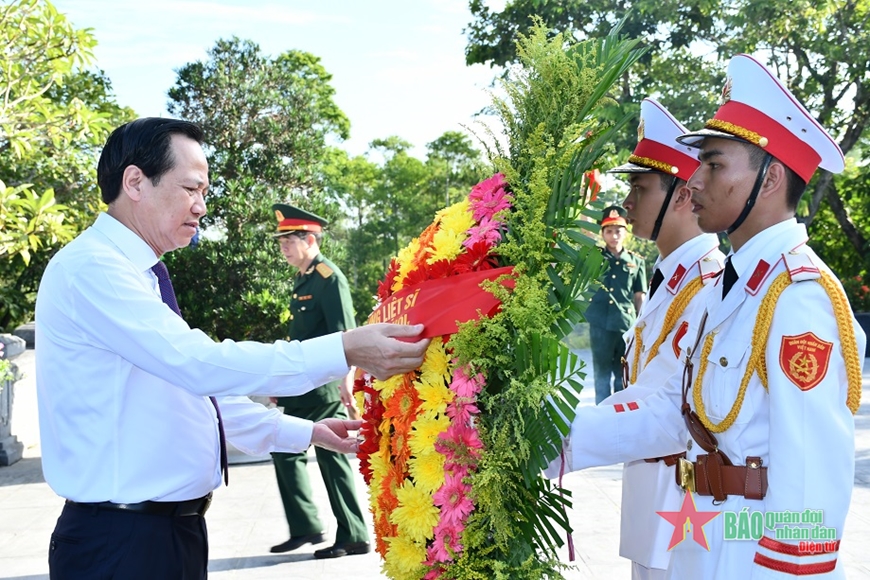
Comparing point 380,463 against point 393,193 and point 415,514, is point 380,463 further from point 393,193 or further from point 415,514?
point 393,193

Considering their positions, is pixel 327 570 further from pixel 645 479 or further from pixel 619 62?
pixel 619 62

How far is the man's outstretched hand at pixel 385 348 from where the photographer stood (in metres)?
2.23

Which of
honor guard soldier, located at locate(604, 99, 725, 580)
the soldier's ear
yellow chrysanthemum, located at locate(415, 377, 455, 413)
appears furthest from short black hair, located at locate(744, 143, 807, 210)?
yellow chrysanthemum, located at locate(415, 377, 455, 413)

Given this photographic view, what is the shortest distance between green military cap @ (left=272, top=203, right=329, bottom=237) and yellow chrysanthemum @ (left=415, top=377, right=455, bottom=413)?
379 centimetres

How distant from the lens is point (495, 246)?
2.14m

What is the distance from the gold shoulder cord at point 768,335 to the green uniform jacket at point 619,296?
677cm

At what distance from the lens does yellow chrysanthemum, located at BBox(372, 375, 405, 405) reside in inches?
92.2

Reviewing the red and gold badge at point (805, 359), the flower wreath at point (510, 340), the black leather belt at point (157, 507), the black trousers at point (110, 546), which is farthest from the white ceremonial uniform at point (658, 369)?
the black trousers at point (110, 546)

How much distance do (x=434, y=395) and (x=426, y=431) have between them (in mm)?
93

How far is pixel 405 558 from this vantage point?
7.17 feet

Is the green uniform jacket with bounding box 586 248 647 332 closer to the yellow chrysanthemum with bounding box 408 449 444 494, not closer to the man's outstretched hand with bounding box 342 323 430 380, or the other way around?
the man's outstretched hand with bounding box 342 323 430 380

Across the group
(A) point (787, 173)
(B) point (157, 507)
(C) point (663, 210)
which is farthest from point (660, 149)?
(B) point (157, 507)

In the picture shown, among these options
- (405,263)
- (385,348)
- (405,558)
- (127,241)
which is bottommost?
(405,558)

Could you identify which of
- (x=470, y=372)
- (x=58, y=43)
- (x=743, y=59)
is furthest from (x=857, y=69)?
(x=470, y=372)
